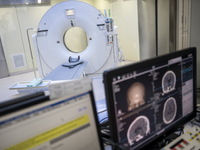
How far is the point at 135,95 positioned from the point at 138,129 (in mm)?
140

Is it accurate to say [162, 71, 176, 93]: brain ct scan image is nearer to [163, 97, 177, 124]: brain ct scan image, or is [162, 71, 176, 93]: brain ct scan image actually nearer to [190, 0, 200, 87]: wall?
[163, 97, 177, 124]: brain ct scan image

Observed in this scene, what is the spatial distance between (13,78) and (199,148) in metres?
4.53

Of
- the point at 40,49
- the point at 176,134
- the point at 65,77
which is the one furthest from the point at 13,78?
the point at 176,134

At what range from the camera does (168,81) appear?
2.56 feet

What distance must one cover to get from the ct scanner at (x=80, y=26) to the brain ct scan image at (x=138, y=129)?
5.05 feet

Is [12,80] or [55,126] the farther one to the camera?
[12,80]

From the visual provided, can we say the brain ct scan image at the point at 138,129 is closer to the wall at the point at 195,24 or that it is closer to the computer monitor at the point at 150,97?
the computer monitor at the point at 150,97

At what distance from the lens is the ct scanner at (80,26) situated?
7.51 feet

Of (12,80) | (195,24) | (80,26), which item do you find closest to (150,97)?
(195,24)

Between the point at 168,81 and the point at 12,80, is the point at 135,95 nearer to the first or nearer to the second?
the point at 168,81

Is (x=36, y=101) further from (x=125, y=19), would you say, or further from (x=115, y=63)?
(x=125, y=19)

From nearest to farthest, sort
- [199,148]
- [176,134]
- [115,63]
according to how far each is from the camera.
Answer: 1. [199,148]
2. [176,134]
3. [115,63]

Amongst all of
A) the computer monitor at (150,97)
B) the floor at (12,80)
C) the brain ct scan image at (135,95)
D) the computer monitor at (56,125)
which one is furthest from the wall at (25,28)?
the computer monitor at (56,125)

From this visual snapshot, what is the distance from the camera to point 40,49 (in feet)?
8.00
